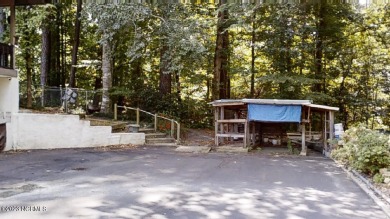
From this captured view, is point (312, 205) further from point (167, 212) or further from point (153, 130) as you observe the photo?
point (153, 130)

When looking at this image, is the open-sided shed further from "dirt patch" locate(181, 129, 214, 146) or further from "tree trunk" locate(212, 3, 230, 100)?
"tree trunk" locate(212, 3, 230, 100)

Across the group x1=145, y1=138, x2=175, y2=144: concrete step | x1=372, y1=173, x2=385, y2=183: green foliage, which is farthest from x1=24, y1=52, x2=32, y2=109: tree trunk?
x1=372, y1=173, x2=385, y2=183: green foliage

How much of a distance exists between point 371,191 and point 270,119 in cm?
631

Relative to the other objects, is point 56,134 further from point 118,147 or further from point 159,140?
point 159,140

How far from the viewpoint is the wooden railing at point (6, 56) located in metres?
11.4

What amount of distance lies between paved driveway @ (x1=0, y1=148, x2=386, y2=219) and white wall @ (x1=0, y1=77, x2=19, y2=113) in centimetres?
171

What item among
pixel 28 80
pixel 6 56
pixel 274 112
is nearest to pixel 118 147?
pixel 6 56

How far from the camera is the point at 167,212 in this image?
210 inches

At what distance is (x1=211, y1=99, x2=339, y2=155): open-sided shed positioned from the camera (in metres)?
13.1

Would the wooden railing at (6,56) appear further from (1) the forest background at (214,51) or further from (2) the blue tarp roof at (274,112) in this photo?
(2) the blue tarp roof at (274,112)

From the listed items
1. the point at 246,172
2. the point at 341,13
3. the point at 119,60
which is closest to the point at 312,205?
the point at 246,172

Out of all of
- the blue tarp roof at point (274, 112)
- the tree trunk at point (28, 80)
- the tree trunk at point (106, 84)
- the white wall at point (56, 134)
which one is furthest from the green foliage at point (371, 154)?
the tree trunk at point (28, 80)

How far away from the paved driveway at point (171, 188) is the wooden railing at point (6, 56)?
3046 mm

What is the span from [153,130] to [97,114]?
3.02m
